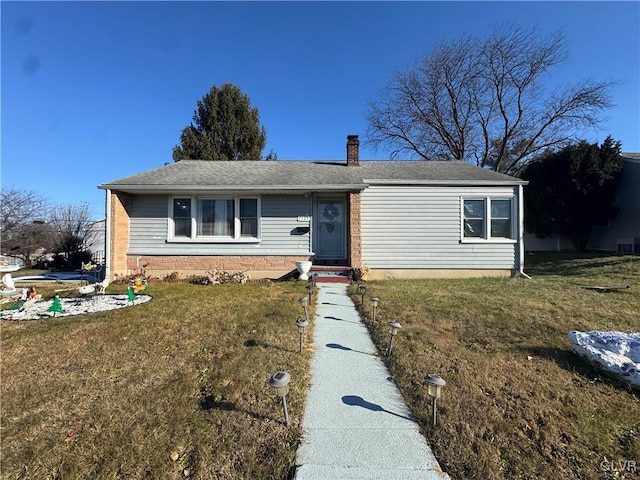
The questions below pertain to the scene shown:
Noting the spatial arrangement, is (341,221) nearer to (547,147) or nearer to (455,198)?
(455,198)

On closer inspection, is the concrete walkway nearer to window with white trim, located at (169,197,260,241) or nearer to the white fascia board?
window with white trim, located at (169,197,260,241)

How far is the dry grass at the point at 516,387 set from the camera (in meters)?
2.29

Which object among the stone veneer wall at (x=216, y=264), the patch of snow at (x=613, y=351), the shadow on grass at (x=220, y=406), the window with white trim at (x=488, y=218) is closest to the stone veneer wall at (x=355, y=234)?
the stone veneer wall at (x=216, y=264)

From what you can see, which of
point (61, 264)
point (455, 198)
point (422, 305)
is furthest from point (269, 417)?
point (61, 264)

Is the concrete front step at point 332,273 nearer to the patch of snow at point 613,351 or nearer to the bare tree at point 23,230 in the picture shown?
the patch of snow at point 613,351

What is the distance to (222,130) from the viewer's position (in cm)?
2334

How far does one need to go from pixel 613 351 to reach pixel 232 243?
9.11 meters

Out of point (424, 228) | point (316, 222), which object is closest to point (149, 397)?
point (316, 222)

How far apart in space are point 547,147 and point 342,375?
26.6 metres

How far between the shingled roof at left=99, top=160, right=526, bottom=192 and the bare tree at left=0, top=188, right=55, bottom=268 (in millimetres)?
8807

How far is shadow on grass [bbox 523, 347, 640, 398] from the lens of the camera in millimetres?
3352

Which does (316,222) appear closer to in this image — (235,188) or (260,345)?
(235,188)

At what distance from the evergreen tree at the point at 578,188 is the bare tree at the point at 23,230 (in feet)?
85.6

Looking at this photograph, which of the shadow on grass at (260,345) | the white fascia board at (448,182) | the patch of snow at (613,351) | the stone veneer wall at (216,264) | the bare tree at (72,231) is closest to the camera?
the patch of snow at (613,351)
